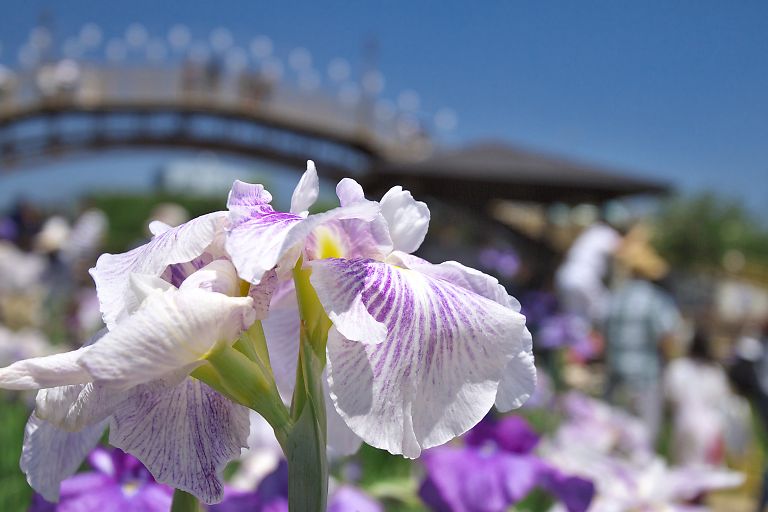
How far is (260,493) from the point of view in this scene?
0.94m

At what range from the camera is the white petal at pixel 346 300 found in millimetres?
531

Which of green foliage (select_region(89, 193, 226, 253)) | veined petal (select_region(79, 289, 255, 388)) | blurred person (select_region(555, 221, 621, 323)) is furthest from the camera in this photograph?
green foliage (select_region(89, 193, 226, 253))

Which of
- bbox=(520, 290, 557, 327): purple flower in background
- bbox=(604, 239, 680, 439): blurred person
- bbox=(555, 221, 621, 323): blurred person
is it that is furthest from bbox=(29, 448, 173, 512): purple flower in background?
bbox=(555, 221, 621, 323): blurred person

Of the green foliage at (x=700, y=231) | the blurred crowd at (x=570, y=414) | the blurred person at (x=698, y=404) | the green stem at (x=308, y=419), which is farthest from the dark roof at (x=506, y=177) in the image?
the green foliage at (x=700, y=231)

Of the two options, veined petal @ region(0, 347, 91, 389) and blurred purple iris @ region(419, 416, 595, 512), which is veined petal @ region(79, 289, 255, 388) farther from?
blurred purple iris @ region(419, 416, 595, 512)

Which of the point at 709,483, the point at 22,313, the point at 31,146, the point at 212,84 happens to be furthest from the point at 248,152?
the point at 709,483

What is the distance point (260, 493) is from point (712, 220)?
42.0m

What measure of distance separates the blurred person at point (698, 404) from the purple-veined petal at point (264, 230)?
340 cm

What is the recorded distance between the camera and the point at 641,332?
486 centimetres

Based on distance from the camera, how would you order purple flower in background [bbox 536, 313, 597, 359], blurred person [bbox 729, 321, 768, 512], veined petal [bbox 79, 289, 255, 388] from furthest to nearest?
purple flower in background [bbox 536, 313, 597, 359] → blurred person [bbox 729, 321, 768, 512] → veined petal [bbox 79, 289, 255, 388]

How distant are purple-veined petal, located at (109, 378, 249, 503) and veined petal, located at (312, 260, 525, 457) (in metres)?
0.12

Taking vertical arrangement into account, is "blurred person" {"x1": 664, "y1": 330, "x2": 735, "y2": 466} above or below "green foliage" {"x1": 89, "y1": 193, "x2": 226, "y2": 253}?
above

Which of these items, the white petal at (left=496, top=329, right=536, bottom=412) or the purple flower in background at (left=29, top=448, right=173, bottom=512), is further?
the purple flower in background at (left=29, top=448, right=173, bottom=512)

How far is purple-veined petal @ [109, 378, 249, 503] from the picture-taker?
1.87ft
